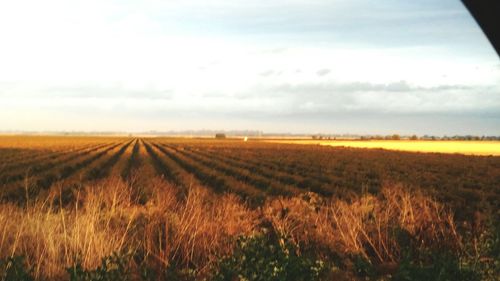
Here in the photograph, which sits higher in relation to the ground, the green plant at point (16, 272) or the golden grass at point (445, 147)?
the green plant at point (16, 272)

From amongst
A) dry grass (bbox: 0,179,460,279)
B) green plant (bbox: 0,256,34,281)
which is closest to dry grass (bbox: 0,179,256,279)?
dry grass (bbox: 0,179,460,279)

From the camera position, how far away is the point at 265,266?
5.96m

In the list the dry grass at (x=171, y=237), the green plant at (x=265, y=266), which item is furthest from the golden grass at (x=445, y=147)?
the green plant at (x=265, y=266)

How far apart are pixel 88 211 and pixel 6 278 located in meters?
3.19

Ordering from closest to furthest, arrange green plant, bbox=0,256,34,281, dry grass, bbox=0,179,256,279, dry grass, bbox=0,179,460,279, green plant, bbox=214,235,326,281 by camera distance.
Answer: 1. green plant, bbox=0,256,34,281
2. green plant, bbox=214,235,326,281
3. dry grass, bbox=0,179,256,279
4. dry grass, bbox=0,179,460,279

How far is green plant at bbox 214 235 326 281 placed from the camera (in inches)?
229

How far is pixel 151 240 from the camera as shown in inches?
323

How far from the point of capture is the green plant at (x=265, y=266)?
580cm

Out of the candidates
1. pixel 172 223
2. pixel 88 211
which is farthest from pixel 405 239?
pixel 88 211

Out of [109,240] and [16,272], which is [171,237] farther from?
[16,272]

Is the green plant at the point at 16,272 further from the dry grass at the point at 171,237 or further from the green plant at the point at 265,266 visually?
the green plant at the point at 265,266

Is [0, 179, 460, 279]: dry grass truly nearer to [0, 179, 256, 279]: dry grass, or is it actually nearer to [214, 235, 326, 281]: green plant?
[0, 179, 256, 279]: dry grass

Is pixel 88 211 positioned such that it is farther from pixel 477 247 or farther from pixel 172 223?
pixel 477 247

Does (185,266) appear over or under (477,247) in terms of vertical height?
under
